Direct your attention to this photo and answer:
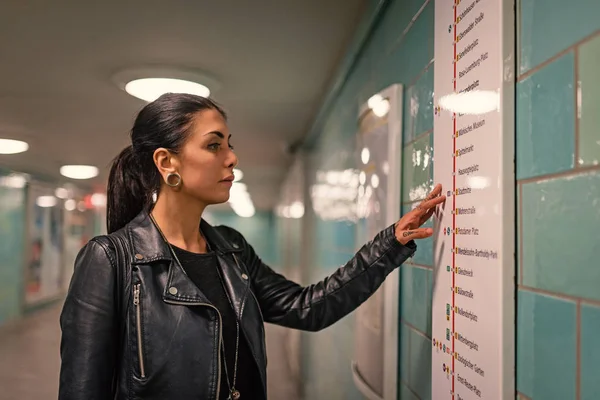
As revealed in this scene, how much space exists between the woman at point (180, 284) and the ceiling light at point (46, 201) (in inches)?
68.7

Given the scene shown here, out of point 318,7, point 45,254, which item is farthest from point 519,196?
point 45,254

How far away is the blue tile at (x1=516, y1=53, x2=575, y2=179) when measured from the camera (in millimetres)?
496

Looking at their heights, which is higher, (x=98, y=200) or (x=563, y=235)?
(x=98, y=200)

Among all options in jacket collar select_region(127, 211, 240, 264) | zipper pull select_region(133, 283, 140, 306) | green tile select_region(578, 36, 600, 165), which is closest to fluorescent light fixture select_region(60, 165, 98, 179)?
jacket collar select_region(127, 211, 240, 264)

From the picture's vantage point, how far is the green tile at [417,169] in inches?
37.0

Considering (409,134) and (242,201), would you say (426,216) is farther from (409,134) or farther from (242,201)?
(242,201)

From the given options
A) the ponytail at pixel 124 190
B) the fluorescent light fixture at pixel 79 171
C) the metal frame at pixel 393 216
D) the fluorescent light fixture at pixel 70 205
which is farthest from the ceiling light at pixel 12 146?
the metal frame at pixel 393 216

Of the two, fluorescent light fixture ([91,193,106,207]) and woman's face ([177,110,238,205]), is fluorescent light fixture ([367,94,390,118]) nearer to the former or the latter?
woman's face ([177,110,238,205])

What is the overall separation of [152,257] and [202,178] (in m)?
0.18

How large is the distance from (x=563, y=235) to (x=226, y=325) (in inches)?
25.0

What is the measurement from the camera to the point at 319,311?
1.07 meters

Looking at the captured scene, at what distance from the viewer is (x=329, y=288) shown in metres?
1.05

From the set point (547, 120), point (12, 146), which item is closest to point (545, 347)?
point (547, 120)

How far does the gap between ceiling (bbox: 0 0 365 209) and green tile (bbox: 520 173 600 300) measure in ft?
3.21
